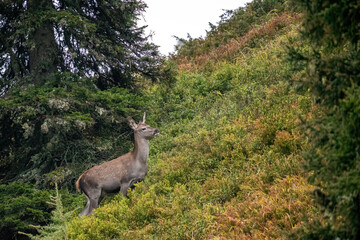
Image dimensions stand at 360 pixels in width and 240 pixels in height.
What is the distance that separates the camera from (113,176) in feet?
30.0

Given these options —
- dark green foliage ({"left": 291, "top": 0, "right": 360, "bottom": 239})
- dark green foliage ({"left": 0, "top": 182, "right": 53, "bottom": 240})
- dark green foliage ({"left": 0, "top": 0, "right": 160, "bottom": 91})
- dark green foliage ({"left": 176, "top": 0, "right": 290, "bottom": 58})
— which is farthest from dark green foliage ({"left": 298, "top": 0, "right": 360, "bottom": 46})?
dark green foliage ({"left": 176, "top": 0, "right": 290, "bottom": 58})

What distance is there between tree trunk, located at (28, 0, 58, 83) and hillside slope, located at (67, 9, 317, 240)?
3910mm

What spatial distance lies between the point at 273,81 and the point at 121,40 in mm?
5492

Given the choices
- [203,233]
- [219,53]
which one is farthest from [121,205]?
[219,53]

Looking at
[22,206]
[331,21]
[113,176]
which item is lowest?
[113,176]

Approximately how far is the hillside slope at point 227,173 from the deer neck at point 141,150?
1.59 ft

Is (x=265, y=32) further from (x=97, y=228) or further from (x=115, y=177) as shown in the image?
(x=97, y=228)

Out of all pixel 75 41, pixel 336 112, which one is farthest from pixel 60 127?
pixel 336 112

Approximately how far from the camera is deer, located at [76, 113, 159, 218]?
352 inches

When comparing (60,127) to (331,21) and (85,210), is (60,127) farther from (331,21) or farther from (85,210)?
(331,21)

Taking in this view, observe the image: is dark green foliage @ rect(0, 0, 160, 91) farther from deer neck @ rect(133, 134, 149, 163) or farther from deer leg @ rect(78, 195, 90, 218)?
deer leg @ rect(78, 195, 90, 218)

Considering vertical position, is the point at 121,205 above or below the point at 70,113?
below

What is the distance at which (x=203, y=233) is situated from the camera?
6422 mm

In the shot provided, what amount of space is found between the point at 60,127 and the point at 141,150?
2350mm
